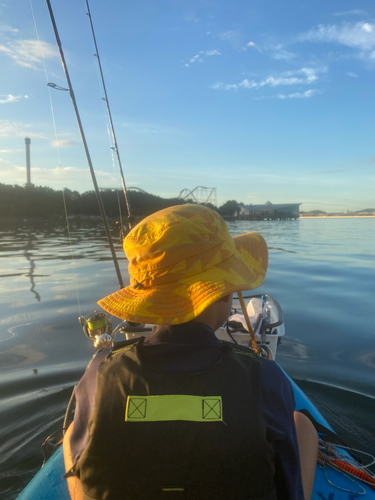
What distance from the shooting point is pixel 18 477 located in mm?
2490

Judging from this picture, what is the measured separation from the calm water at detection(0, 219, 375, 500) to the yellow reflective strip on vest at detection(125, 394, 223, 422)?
2.09 meters

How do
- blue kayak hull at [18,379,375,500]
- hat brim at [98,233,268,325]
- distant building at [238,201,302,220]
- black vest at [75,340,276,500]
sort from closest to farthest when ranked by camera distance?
black vest at [75,340,276,500], hat brim at [98,233,268,325], blue kayak hull at [18,379,375,500], distant building at [238,201,302,220]

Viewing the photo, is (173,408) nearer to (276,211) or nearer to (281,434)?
(281,434)

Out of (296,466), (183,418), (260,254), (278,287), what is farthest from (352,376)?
(278,287)

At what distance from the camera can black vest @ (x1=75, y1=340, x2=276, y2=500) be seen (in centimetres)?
99

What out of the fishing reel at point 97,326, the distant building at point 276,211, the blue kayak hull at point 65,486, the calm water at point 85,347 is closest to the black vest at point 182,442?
the blue kayak hull at point 65,486

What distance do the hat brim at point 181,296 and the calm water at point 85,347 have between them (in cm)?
203

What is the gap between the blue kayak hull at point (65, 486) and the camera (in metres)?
1.79

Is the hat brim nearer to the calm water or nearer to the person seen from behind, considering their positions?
the person seen from behind

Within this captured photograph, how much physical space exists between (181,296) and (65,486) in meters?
1.38

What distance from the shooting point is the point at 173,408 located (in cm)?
101

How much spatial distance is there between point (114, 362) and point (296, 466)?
686 millimetres

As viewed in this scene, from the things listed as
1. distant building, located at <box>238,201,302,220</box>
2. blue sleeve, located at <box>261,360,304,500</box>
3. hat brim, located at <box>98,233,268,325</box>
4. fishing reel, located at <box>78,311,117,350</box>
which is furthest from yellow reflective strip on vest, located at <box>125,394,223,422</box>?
distant building, located at <box>238,201,302,220</box>

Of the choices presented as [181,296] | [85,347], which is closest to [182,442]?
[181,296]
